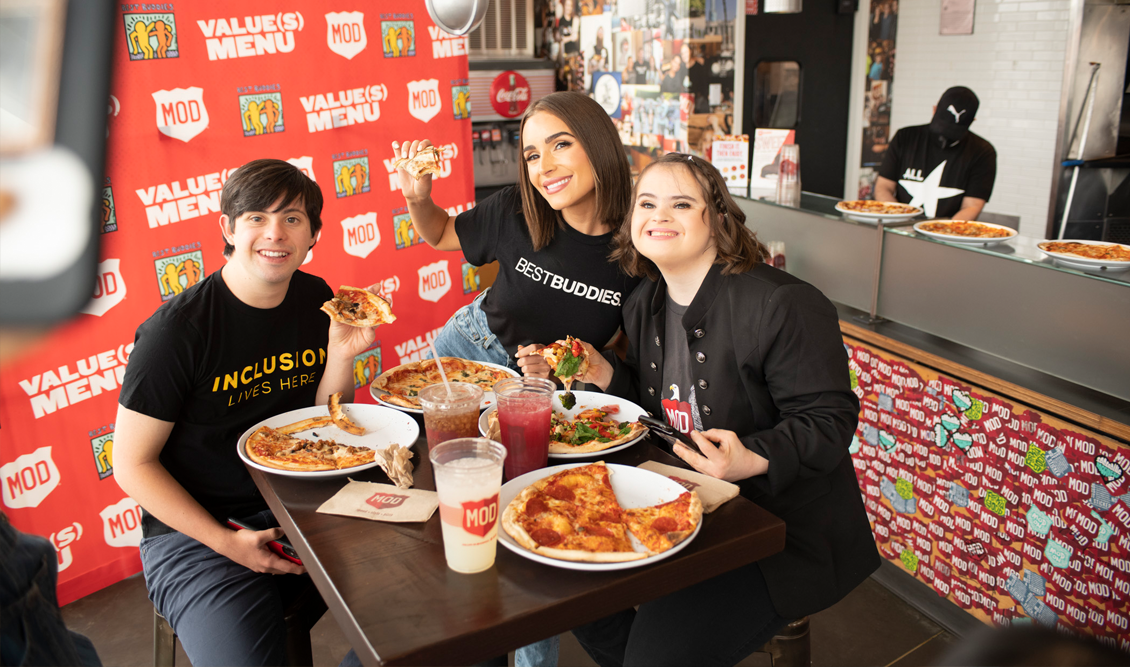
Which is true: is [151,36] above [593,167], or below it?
above

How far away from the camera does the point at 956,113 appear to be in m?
4.41

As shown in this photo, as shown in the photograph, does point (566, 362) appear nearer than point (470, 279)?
Yes

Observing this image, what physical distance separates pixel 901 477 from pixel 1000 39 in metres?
4.85

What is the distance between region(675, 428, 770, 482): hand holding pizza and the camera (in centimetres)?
160

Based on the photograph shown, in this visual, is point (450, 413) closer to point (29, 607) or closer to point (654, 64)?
point (29, 607)

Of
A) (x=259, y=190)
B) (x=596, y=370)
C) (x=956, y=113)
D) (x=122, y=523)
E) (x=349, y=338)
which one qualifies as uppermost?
(x=956, y=113)

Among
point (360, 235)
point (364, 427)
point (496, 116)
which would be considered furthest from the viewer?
point (496, 116)

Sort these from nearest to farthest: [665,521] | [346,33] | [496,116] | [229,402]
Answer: [665,521]
[229,402]
[346,33]
[496,116]

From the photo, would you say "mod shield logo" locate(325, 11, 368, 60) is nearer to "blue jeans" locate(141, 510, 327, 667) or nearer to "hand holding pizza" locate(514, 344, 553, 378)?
"hand holding pizza" locate(514, 344, 553, 378)

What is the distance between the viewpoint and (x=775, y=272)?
195 centimetres

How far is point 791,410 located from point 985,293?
1.31 metres

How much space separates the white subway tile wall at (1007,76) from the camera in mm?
5844

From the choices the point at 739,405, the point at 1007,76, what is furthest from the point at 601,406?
the point at 1007,76

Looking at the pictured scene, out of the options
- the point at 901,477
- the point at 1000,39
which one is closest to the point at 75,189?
the point at 901,477
